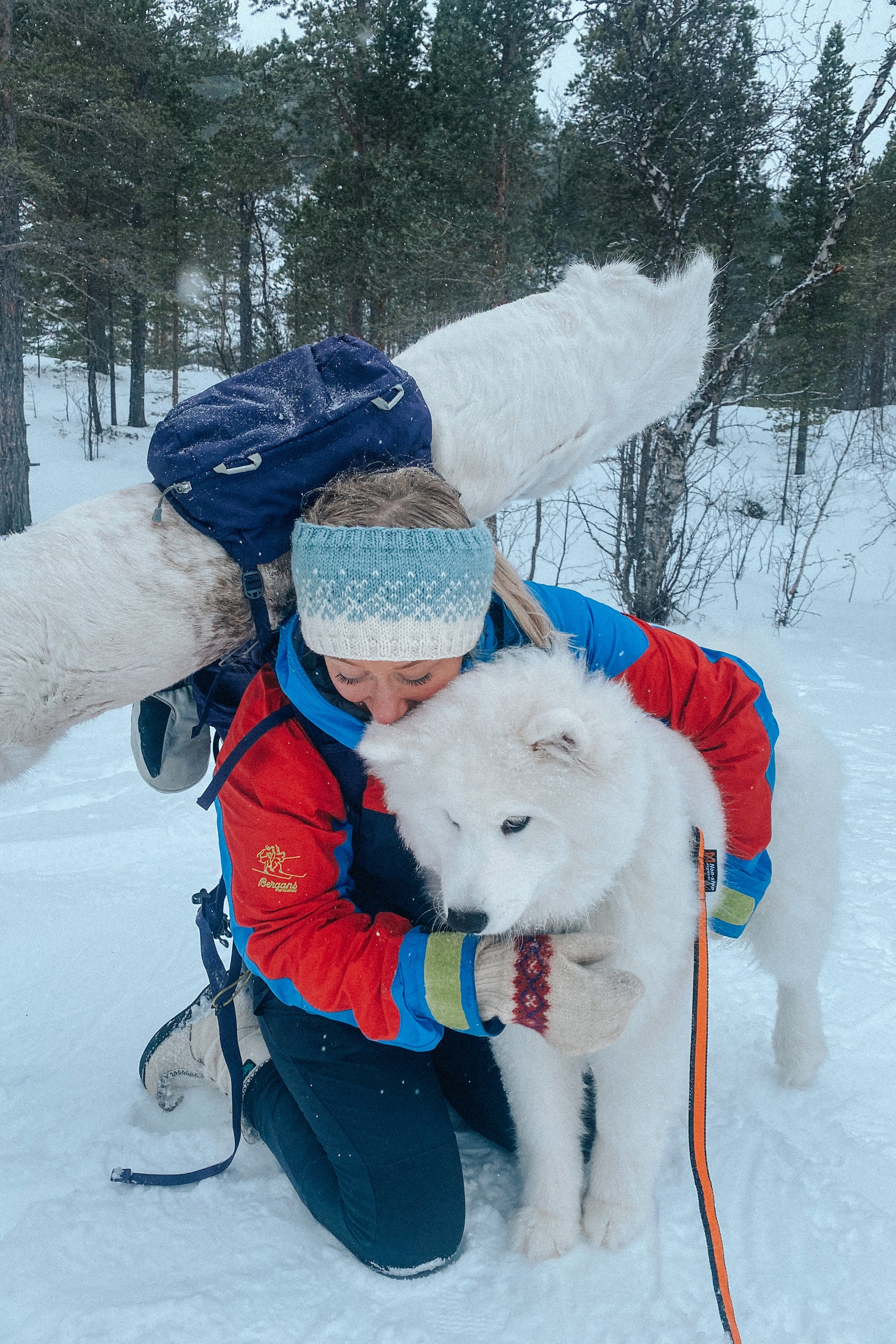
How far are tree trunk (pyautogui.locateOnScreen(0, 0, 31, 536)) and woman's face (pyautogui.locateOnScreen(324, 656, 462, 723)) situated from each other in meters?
9.77

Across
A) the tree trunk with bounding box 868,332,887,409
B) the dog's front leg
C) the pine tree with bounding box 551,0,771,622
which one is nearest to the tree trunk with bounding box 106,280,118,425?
the pine tree with bounding box 551,0,771,622

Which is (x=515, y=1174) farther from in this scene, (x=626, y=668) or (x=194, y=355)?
(x=194, y=355)

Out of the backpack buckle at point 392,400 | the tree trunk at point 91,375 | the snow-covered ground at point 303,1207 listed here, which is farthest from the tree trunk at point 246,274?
the backpack buckle at point 392,400

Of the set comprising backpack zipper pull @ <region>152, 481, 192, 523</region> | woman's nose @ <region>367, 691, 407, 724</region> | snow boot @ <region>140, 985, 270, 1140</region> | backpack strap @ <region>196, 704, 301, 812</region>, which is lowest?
snow boot @ <region>140, 985, 270, 1140</region>

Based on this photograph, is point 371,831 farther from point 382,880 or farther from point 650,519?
point 650,519

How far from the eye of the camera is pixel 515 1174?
190cm

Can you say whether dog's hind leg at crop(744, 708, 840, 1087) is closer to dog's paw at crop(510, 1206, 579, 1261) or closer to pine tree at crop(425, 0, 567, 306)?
dog's paw at crop(510, 1206, 579, 1261)

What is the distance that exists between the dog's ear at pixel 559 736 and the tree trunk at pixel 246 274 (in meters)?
16.2

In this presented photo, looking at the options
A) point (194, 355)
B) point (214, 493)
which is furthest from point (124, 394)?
point (214, 493)

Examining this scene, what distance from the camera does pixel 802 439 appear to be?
1877 cm

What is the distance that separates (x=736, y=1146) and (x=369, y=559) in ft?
5.13

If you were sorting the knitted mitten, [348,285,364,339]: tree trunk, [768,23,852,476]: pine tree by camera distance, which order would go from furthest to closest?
[768,23,852,476]: pine tree → [348,285,364,339]: tree trunk → the knitted mitten

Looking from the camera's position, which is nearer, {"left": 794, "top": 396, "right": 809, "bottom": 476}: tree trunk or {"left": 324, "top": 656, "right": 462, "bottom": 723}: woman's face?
{"left": 324, "top": 656, "right": 462, "bottom": 723}: woman's face

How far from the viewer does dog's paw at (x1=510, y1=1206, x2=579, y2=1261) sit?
161 centimetres
